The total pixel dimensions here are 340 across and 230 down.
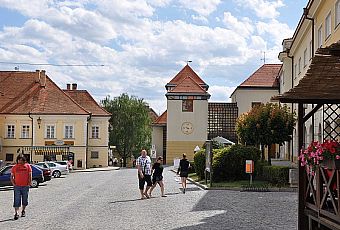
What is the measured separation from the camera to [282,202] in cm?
2141

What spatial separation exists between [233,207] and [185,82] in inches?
2256

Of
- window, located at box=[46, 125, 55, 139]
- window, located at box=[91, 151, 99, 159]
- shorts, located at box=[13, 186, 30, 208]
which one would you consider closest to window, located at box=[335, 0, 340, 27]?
shorts, located at box=[13, 186, 30, 208]

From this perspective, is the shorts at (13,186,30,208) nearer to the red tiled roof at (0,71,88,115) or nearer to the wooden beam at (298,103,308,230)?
the wooden beam at (298,103,308,230)

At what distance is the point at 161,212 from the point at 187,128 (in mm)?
55862

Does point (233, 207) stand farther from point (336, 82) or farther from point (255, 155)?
point (255, 155)

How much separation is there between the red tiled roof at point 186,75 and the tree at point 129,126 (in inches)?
408

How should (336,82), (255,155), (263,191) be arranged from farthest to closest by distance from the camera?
(255,155), (263,191), (336,82)

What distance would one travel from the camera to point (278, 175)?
1119 inches

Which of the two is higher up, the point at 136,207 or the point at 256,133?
the point at 256,133

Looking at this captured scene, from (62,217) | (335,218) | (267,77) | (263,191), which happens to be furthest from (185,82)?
(335,218)

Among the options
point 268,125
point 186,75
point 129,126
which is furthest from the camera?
point 129,126

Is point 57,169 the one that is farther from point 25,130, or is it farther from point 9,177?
point 25,130

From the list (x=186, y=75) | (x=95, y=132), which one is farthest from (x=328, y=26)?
(x=186, y=75)

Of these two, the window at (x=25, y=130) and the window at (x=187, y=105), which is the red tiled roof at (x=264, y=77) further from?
the window at (x=25, y=130)
